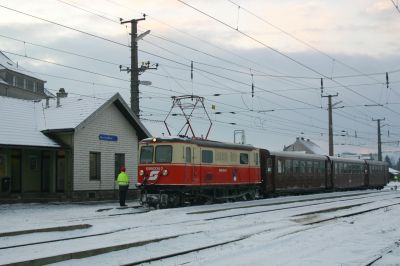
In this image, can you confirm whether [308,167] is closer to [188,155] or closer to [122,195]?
[188,155]

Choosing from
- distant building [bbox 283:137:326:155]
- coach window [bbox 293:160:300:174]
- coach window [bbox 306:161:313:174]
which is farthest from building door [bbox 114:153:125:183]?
distant building [bbox 283:137:326:155]

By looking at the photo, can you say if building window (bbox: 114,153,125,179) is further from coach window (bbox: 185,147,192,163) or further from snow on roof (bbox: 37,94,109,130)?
coach window (bbox: 185,147,192,163)

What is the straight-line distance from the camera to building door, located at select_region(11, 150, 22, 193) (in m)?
24.4

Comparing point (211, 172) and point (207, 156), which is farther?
point (211, 172)

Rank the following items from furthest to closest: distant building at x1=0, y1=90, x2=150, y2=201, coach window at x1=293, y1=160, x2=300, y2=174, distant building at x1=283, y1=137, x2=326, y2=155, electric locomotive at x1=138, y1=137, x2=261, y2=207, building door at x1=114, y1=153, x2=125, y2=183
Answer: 1. distant building at x1=283, y1=137, x2=326, y2=155
2. coach window at x1=293, y1=160, x2=300, y2=174
3. building door at x1=114, y1=153, x2=125, y2=183
4. distant building at x1=0, y1=90, x2=150, y2=201
5. electric locomotive at x1=138, y1=137, x2=261, y2=207

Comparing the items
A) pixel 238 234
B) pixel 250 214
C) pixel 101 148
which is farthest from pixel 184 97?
pixel 238 234

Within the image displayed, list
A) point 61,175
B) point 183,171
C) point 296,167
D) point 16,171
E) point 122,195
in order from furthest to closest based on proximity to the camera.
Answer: point 296,167
point 61,175
point 16,171
point 122,195
point 183,171

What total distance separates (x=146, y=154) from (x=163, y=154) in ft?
3.07

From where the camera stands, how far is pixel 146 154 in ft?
76.8

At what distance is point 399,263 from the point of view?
972cm

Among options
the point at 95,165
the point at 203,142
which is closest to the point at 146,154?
the point at 203,142

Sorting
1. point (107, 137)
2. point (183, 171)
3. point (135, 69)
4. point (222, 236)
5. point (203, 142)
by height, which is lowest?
point (222, 236)

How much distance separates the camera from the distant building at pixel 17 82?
6350cm

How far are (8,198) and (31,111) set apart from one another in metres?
5.24
